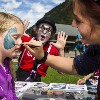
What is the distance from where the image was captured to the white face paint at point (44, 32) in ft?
19.0

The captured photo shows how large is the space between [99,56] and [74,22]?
2.54ft

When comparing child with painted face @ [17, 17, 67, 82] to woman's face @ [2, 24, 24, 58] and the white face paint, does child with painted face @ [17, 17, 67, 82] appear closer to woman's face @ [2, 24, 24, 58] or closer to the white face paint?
the white face paint

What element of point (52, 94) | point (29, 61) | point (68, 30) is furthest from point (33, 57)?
point (68, 30)

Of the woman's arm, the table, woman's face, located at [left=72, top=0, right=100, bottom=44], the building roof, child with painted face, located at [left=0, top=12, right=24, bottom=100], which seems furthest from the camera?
the building roof

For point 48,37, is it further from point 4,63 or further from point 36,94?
point 4,63

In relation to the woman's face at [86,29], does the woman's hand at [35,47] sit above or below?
below

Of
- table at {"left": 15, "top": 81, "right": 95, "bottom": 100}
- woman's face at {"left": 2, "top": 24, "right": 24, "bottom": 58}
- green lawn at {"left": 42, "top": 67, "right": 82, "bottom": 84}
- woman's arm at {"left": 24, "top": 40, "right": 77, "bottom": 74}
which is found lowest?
green lawn at {"left": 42, "top": 67, "right": 82, "bottom": 84}

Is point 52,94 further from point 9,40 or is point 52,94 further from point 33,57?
point 33,57

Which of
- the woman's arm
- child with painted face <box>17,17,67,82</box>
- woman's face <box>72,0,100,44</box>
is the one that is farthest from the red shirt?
woman's face <box>72,0,100,44</box>

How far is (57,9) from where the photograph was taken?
115 meters

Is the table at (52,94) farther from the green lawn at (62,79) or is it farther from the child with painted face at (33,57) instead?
the green lawn at (62,79)

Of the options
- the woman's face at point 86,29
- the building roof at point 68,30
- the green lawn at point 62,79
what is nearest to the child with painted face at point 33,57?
the woman's face at point 86,29

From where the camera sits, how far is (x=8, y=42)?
9.14 feet

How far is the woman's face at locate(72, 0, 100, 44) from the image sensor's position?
5.28 ft
